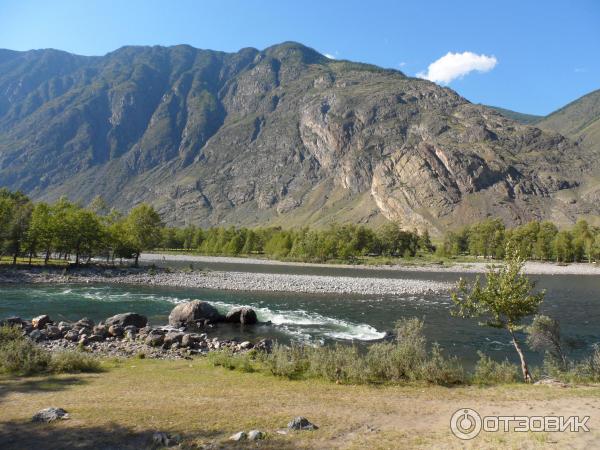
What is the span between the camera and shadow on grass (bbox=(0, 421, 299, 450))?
10727 mm

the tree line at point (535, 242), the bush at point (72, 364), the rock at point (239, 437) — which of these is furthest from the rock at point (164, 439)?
the tree line at point (535, 242)

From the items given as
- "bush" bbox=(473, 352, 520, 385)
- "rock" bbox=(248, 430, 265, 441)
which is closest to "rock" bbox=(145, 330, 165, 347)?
"rock" bbox=(248, 430, 265, 441)

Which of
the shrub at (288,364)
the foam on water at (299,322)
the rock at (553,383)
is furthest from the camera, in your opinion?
the foam on water at (299,322)

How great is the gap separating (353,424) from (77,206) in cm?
10164

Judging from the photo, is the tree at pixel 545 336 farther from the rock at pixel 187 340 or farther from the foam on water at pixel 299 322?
the rock at pixel 187 340

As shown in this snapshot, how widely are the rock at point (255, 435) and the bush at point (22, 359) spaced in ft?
43.6

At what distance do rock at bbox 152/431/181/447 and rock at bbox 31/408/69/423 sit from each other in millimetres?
3631

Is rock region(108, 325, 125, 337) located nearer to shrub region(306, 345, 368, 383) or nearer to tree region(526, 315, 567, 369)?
shrub region(306, 345, 368, 383)

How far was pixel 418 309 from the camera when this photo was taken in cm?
4894

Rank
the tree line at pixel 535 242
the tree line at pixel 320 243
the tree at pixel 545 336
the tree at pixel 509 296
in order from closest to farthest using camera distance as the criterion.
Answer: the tree at pixel 509 296 < the tree at pixel 545 336 < the tree line at pixel 535 242 < the tree line at pixel 320 243

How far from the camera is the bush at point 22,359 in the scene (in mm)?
18859

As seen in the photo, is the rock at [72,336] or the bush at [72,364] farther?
the rock at [72,336]

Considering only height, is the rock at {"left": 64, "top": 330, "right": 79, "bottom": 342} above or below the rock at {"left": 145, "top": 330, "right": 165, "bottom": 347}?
below

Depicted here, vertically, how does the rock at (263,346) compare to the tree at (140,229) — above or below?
below
